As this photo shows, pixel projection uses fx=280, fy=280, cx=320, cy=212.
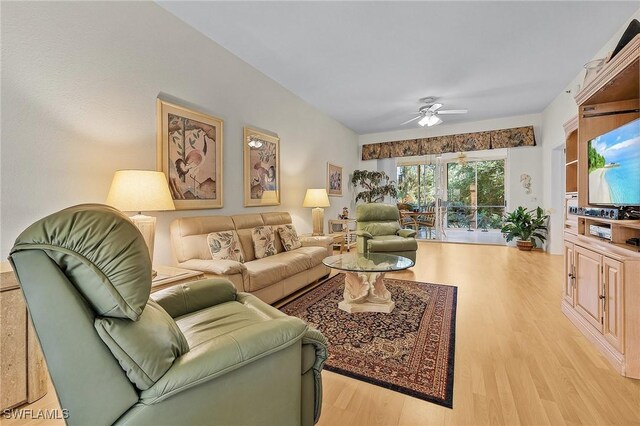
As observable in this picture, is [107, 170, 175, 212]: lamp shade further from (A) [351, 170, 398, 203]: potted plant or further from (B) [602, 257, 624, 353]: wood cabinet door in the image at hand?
(A) [351, 170, 398, 203]: potted plant

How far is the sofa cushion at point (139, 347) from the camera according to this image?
78 cm

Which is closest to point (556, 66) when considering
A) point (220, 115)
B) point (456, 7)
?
point (456, 7)

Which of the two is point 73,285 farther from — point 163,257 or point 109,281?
point 163,257

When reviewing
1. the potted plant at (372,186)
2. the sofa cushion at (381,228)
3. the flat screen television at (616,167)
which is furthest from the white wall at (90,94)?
the potted plant at (372,186)

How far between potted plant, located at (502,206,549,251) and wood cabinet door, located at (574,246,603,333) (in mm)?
3711

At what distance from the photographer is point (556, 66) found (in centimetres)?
375

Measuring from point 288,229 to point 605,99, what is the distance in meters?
3.31

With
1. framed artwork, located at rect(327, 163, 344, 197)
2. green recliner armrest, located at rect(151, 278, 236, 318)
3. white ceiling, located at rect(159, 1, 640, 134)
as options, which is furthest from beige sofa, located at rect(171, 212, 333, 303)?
framed artwork, located at rect(327, 163, 344, 197)

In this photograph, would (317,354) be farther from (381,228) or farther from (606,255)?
(381,228)

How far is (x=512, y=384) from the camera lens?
1.62 m

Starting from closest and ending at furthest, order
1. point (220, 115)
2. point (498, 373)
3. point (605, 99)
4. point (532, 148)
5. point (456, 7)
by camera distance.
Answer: point (498, 373), point (605, 99), point (456, 7), point (220, 115), point (532, 148)

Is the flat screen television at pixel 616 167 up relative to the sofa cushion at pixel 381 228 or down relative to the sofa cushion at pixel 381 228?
up

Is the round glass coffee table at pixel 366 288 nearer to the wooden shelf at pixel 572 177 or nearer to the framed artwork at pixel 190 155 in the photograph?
the framed artwork at pixel 190 155

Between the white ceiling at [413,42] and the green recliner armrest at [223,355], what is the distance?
8.91 ft
